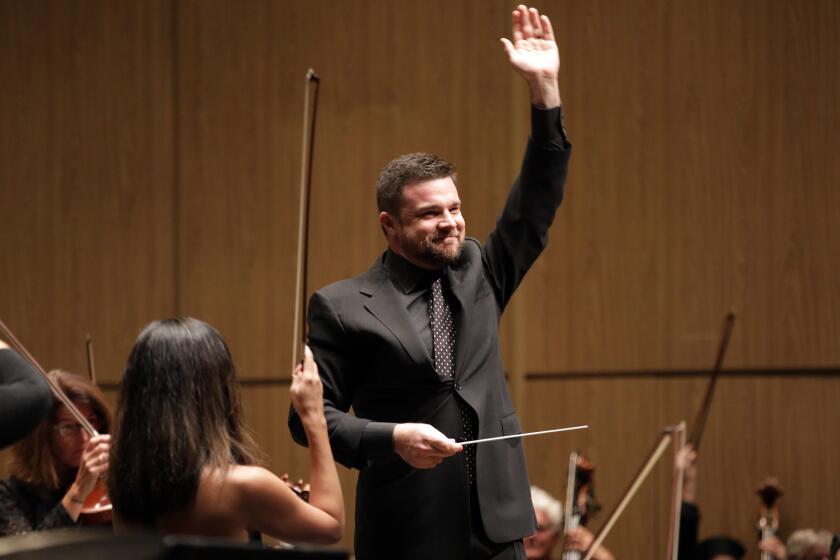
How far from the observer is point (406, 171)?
2.59 meters

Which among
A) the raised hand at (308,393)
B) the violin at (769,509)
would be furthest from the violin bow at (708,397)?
the raised hand at (308,393)

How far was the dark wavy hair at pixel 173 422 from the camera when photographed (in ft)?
6.18

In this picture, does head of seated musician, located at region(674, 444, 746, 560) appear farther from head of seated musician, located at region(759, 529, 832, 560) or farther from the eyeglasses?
the eyeglasses

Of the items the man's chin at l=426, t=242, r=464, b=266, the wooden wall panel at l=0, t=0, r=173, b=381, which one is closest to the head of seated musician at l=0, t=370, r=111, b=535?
the man's chin at l=426, t=242, r=464, b=266

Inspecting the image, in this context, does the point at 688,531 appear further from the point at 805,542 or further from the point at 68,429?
the point at 68,429

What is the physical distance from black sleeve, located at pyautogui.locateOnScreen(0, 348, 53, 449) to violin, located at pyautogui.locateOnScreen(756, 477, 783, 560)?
2.99m

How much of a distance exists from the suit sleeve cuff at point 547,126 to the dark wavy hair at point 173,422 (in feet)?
2.86

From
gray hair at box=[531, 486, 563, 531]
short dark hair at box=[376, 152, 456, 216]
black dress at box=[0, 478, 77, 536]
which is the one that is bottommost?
gray hair at box=[531, 486, 563, 531]

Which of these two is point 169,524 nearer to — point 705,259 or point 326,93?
point 705,259

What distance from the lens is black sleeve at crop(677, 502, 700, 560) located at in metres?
3.87

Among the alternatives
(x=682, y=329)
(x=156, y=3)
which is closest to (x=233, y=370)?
(x=682, y=329)

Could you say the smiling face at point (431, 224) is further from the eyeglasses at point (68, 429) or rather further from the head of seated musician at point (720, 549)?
the head of seated musician at point (720, 549)

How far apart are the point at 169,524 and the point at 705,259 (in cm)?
286

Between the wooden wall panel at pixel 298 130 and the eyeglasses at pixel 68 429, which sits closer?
the eyeglasses at pixel 68 429
